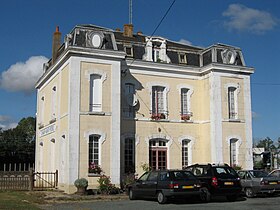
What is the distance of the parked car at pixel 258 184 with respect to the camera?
18.2 m

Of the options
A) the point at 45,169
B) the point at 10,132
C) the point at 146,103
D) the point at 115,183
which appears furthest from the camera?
the point at 10,132

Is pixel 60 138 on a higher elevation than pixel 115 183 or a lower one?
higher

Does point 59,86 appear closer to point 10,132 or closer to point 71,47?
point 71,47

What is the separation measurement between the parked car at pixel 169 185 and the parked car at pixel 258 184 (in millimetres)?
3141

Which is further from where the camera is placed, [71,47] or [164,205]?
[71,47]

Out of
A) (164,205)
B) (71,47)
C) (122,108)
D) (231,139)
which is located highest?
(71,47)

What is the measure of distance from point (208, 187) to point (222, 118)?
879 cm

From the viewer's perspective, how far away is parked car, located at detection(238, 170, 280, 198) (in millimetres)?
18172

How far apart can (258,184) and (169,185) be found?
16.1 feet

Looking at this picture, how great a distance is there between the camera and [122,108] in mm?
23938

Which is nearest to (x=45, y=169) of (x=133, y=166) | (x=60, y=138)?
(x=60, y=138)

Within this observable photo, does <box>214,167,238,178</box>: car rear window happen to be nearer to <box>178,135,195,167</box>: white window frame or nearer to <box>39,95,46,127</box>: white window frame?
<box>178,135,195,167</box>: white window frame

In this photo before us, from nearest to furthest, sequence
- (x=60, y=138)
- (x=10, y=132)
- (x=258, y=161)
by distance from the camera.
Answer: (x=60, y=138), (x=258, y=161), (x=10, y=132)

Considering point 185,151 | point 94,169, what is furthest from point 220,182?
point 185,151
